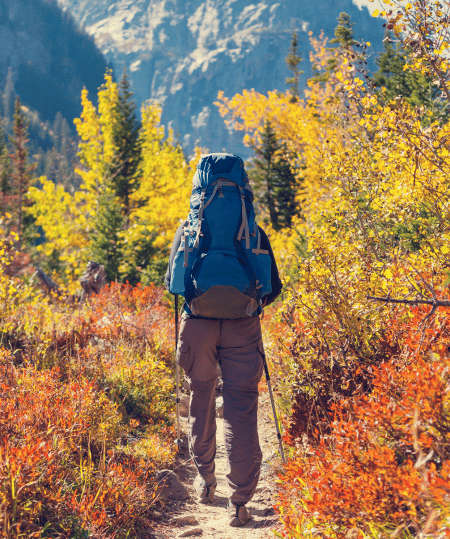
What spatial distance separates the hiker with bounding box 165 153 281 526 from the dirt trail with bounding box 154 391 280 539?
0.12 metres

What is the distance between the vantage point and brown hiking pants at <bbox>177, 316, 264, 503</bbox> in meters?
2.95

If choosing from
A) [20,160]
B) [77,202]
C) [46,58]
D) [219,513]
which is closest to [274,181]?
[77,202]

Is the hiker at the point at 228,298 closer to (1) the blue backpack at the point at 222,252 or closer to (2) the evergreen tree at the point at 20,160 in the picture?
(1) the blue backpack at the point at 222,252

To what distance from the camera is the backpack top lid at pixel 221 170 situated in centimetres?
303

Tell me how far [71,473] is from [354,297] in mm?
2288

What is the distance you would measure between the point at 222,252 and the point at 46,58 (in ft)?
544

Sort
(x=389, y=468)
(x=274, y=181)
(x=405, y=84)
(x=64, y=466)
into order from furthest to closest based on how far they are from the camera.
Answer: (x=274, y=181)
(x=405, y=84)
(x=64, y=466)
(x=389, y=468)

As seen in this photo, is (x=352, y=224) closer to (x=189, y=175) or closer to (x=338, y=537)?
(x=338, y=537)

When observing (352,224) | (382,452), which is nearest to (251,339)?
(382,452)

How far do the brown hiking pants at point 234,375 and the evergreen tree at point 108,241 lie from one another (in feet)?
28.1

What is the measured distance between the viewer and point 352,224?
441 centimetres

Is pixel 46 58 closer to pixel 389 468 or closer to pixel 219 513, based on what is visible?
pixel 219 513

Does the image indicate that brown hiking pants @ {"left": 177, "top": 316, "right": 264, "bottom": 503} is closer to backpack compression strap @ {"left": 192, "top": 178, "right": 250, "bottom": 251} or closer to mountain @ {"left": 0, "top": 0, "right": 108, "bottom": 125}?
backpack compression strap @ {"left": 192, "top": 178, "right": 250, "bottom": 251}

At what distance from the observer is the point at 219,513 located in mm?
3150
